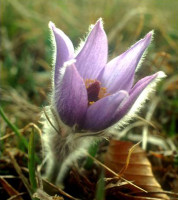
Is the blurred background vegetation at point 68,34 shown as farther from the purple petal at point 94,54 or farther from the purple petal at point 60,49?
the purple petal at point 60,49

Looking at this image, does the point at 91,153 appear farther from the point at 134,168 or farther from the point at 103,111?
the point at 103,111

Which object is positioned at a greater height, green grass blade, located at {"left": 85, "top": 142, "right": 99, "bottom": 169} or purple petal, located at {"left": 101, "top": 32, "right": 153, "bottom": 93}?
purple petal, located at {"left": 101, "top": 32, "right": 153, "bottom": 93}

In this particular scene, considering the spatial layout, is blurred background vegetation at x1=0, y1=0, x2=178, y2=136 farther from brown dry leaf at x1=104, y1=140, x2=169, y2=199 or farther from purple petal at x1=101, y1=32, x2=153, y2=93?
purple petal at x1=101, y1=32, x2=153, y2=93

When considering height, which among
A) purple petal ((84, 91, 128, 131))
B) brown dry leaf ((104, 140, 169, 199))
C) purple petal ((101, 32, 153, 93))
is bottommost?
brown dry leaf ((104, 140, 169, 199))

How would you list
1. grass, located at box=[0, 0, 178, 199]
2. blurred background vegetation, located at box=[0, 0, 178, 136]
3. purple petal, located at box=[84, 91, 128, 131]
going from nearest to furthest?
purple petal, located at box=[84, 91, 128, 131] < grass, located at box=[0, 0, 178, 199] < blurred background vegetation, located at box=[0, 0, 178, 136]

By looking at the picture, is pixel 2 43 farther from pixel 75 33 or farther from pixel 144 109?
pixel 144 109

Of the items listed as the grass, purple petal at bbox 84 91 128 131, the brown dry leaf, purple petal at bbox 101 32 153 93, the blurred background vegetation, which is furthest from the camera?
the blurred background vegetation

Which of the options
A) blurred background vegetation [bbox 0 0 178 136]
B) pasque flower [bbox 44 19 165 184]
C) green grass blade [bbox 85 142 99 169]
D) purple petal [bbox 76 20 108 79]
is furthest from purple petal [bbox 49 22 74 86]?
blurred background vegetation [bbox 0 0 178 136]

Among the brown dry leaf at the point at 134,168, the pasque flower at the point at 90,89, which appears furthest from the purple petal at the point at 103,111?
the brown dry leaf at the point at 134,168
